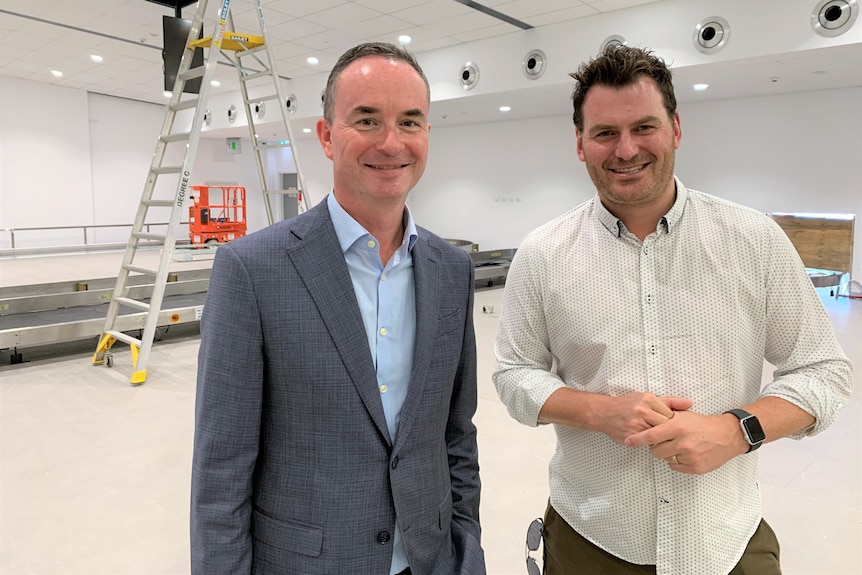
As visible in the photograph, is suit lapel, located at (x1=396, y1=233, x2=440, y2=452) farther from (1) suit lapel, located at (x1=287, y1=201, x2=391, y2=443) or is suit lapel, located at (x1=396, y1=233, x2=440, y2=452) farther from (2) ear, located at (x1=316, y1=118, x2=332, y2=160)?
(2) ear, located at (x1=316, y1=118, x2=332, y2=160)

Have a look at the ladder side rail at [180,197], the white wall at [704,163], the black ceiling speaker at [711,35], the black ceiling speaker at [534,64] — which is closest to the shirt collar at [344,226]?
the ladder side rail at [180,197]

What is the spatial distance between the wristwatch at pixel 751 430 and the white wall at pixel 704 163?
11.0m

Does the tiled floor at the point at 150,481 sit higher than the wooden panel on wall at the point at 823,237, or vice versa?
the wooden panel on wall at the point at 823,237

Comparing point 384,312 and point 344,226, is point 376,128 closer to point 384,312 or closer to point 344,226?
point 344,226

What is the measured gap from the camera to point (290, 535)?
3.82ft

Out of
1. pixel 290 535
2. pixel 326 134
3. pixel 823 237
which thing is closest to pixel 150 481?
pixel 290 535

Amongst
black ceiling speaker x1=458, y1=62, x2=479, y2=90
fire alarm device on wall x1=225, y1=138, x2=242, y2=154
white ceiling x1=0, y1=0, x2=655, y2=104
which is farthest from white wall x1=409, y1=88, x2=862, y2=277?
fire alarm device on wall x1=225, y1=138, x2=242, y2=154

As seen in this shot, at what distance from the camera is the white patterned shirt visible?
4.41 ft

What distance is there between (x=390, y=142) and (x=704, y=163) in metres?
11.9

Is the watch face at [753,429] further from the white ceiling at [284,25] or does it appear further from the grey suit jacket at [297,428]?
the white ceiling at [284,25]

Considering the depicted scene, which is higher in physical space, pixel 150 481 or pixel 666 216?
pixel 666 216

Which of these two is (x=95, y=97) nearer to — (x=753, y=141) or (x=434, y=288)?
(x=753, y=141)

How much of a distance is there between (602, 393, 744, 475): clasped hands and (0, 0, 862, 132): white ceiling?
774 centimetres

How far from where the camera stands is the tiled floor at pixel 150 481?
263 centimetres
